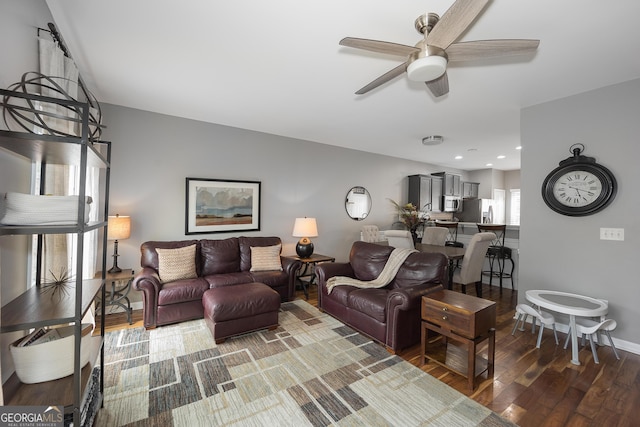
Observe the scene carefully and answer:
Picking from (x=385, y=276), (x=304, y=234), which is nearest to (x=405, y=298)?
(x=385, y=276)

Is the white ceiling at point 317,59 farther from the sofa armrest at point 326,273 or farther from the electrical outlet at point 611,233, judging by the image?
the sofa armrest at point 326,273

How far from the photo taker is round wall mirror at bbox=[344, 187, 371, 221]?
5.85 metres

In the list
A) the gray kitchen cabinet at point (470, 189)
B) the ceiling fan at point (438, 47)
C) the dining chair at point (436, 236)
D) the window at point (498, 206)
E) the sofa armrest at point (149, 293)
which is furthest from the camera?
the window at point (498, 206)

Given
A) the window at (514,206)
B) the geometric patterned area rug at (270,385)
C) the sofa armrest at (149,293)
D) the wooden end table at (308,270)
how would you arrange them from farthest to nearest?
the window at (514,206), the wooden end table at (308,270), the sofa armrest at (149,293), the geometric patterned area rug at (270,385)

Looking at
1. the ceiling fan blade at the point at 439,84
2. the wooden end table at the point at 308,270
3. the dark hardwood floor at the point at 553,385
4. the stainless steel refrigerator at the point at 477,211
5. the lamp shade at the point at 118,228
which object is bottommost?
the dark hardwood floor at the point at 553,385

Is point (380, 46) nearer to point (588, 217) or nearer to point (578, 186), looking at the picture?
point (578, 186)

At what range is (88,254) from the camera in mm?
2881

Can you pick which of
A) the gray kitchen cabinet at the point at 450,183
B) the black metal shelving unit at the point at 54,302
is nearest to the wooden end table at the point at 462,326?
the black metal shelving unit at the point at 54,302

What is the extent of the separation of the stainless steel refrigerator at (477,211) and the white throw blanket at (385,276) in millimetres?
4882

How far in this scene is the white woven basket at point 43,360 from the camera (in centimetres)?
122

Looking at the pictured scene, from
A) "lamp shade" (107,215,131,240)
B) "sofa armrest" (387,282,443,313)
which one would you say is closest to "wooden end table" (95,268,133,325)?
"lamp shade" (107,215,131,240)

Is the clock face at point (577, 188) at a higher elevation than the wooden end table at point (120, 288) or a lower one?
higher

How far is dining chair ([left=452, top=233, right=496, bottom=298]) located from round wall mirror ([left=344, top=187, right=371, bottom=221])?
2424 millimetres

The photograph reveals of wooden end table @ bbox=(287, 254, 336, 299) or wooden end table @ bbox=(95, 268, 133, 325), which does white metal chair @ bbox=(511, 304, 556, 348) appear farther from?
wooden end table @ bbox=(95, 268, 133, 325)
